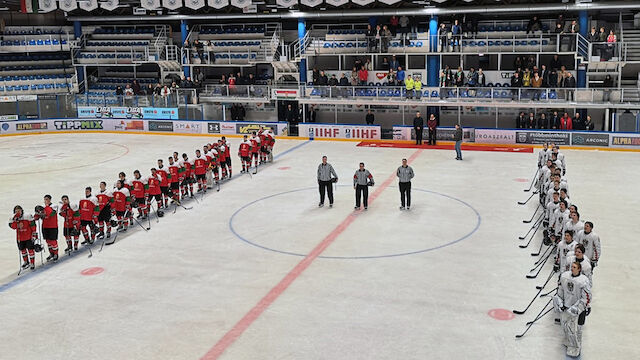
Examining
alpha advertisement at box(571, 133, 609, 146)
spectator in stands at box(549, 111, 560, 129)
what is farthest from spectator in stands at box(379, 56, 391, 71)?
alpha advertisement at box(571, 133, 609, 146)

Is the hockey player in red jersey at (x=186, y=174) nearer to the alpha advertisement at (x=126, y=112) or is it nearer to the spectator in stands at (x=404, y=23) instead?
the alpha advertisement at (x=126, y=112)

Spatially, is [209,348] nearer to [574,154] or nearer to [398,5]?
[574,154]

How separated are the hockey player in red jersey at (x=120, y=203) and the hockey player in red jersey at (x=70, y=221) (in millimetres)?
1383

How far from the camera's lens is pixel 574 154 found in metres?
28.7

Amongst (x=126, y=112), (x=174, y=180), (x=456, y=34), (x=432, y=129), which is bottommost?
(x=174, y=180)

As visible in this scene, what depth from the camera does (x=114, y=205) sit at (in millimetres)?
16641

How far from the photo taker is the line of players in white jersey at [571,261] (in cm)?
949

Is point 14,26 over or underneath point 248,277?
over

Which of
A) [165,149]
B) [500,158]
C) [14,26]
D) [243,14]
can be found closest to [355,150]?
[500,158]

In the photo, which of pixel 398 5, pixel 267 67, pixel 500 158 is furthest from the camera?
pixel 267 67

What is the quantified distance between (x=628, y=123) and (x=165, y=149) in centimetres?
2313

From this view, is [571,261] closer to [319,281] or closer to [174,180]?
[319,281]

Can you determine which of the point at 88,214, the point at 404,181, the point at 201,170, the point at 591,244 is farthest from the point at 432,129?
the point at 591,244

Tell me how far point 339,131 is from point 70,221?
834 inches
